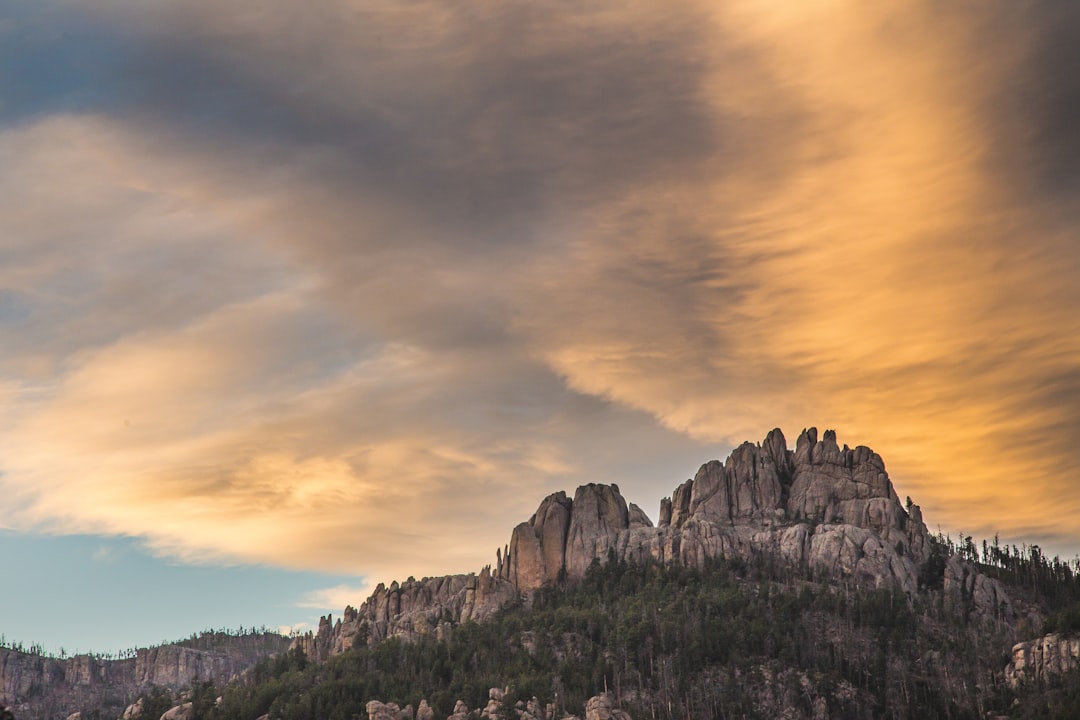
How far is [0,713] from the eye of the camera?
66.8m

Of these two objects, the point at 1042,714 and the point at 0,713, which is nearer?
the point at 0,713

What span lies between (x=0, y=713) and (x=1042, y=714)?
173860 mm

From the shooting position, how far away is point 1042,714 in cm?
19400
